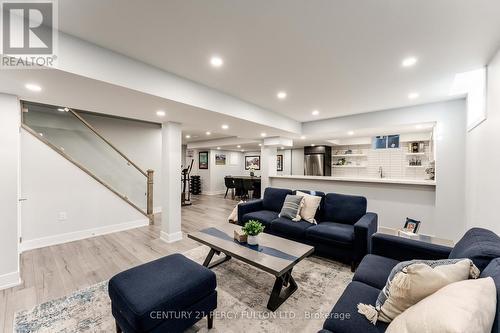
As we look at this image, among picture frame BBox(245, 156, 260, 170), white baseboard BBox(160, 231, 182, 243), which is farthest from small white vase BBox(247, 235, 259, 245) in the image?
picture frame BBox(245, 156, 260, 170)

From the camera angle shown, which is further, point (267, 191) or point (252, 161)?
point (252, 161)

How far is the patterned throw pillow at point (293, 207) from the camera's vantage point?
11.3ft

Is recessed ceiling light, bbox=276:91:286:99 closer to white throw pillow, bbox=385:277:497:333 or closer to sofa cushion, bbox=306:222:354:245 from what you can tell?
sofa cushion, bbox=306:222:354:245

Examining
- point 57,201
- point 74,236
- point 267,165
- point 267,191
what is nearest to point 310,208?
point 267,191

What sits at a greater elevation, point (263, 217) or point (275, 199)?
point (275, 199)

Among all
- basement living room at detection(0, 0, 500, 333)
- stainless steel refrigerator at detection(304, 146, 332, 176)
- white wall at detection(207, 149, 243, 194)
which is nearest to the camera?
basement living room at detection(0, 0, 500, 333)

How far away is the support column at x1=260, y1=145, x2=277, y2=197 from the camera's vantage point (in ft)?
20.2

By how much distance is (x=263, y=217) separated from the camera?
365 centimetres

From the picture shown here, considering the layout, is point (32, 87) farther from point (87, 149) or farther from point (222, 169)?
point (222, 169)

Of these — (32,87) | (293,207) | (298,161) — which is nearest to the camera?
(32,87)

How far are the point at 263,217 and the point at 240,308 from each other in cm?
172

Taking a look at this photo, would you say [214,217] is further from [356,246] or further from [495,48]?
[495,48]

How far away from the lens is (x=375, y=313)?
125 cm

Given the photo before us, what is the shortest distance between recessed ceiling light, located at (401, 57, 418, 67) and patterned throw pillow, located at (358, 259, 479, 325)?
2.13m
